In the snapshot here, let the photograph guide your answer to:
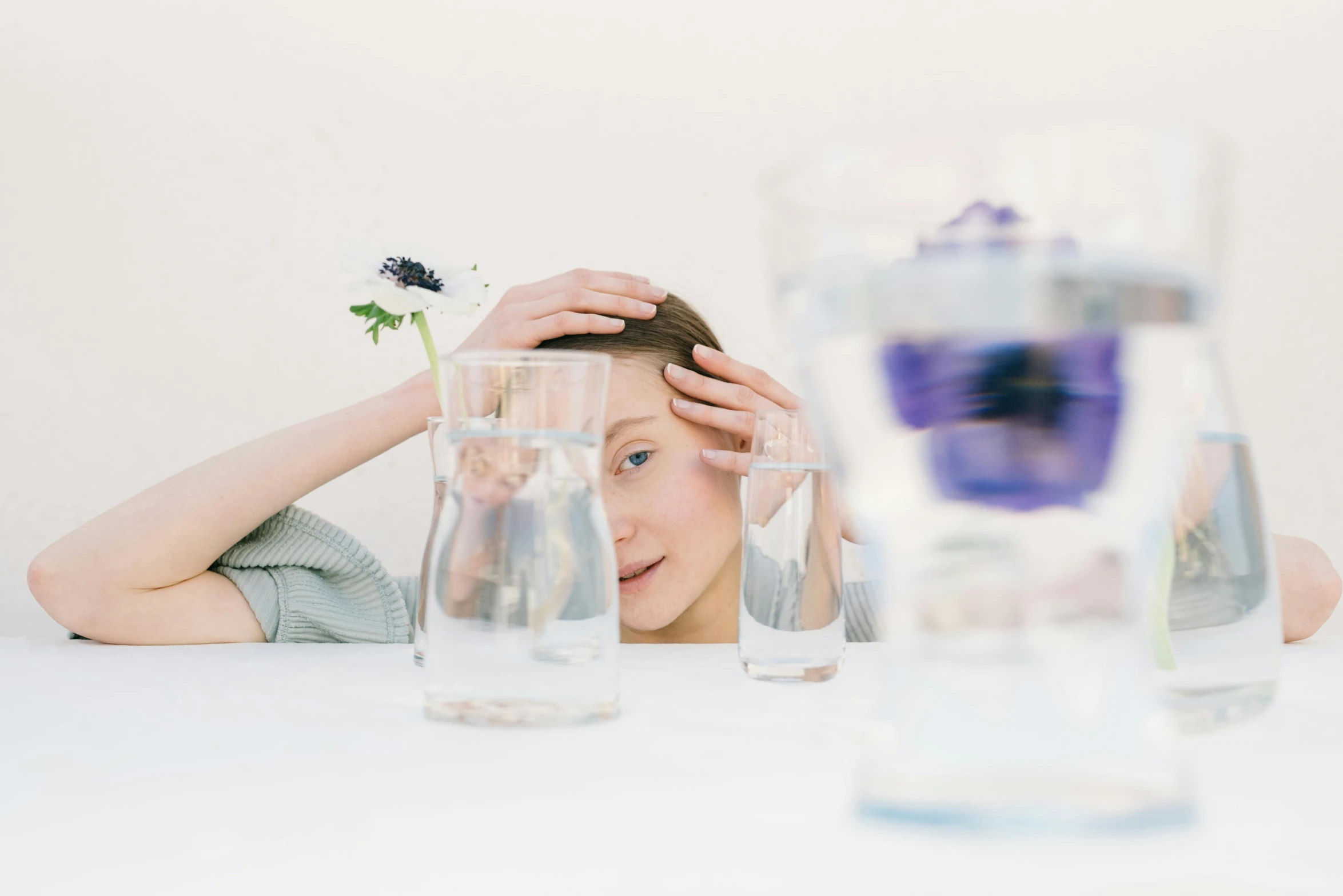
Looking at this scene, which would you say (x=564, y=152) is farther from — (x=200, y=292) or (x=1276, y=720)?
(x=1276, y=720)

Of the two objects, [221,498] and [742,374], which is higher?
[742,374]

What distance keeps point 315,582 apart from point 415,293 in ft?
1.75

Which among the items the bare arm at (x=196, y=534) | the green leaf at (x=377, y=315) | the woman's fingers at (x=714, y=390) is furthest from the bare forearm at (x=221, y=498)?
the green leaf at (x=377, y=315)

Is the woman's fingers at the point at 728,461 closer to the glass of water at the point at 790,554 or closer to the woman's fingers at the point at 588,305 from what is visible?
the woman's fingers at the point at 588,305

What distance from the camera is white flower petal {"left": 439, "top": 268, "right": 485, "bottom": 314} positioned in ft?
1.63

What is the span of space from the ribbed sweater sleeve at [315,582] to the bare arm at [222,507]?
0.02m

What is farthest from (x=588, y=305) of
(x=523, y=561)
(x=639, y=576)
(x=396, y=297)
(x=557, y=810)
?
Answer: (x=557, y=810)

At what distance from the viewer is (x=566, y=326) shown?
2.96 feet

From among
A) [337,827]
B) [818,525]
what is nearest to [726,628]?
[818,525]

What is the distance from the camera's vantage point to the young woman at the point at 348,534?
862mm

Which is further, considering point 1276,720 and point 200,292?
point 200,292

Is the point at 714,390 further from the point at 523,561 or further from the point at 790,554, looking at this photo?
the point at 523,561

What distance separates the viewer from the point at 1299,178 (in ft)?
4.77

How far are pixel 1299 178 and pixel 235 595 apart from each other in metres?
1.51
